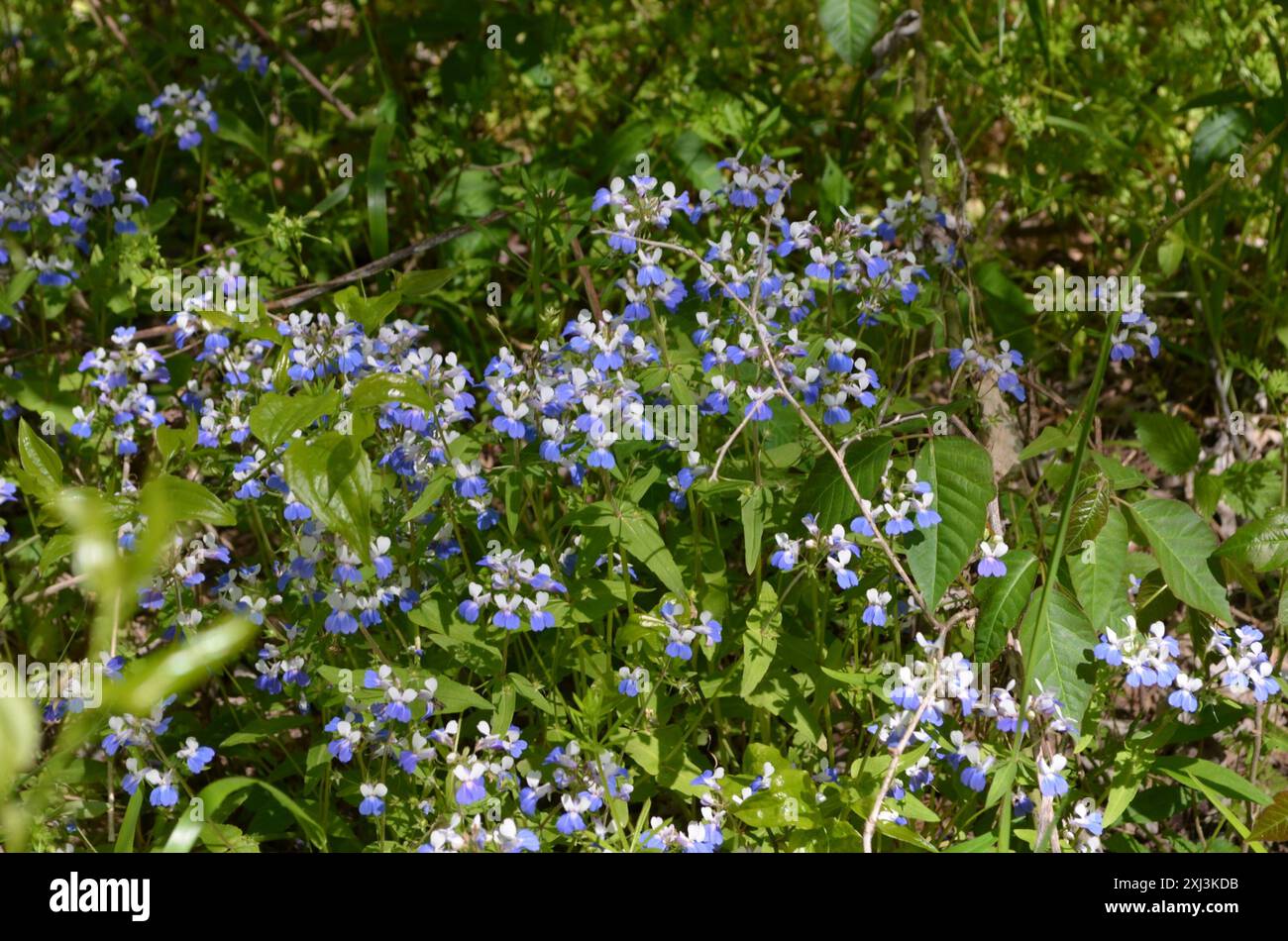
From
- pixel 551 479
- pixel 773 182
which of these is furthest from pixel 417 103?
pixel 551 479

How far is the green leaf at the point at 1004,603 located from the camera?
2.38 m

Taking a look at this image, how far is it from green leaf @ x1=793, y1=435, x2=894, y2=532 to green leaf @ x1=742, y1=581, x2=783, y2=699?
0.22 meters

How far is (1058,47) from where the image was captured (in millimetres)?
4148

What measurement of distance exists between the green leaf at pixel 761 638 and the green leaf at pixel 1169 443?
1.03 metres

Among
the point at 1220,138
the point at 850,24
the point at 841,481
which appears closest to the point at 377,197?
the point at 850,24

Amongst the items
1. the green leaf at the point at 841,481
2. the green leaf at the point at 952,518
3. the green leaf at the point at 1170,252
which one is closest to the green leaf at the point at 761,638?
the green leaf at the point at 841,481

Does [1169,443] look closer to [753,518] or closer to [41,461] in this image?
[753,518]

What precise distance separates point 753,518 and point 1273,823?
45.4 inches

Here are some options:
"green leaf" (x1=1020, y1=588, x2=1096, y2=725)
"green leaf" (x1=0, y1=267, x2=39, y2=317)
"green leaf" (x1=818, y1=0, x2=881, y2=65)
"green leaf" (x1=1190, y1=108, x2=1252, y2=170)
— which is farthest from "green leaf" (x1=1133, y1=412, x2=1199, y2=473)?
"green leaf" (x1=0, y1=267, x2=39, y2=317)

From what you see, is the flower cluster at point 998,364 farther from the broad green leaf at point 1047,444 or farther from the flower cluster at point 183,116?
the flower cluster at point 183,116

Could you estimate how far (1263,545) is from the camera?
8.16 ft

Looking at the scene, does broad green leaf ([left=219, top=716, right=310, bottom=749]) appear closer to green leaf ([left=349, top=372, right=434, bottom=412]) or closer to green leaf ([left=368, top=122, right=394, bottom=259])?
green leaf ([left=349, top=372, right=434, bottom=412])

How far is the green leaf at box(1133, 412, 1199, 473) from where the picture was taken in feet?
9.64

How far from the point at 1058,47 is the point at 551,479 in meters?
2.53
